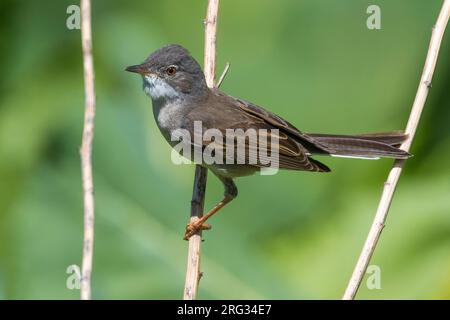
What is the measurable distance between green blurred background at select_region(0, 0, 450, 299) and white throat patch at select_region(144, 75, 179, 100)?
0.52m

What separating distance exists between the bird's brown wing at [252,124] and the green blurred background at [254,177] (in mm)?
245

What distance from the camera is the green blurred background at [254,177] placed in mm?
5395

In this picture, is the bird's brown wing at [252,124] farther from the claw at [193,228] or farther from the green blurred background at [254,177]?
the claw at [193,228]

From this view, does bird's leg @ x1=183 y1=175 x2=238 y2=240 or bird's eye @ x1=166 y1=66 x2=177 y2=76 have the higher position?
bird's eye @ x1=166 y1=66 x2=177 y2=76

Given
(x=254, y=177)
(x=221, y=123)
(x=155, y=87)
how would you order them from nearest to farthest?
(x=155, y=87) → (x=221, y=123) → (x=254, y=177)

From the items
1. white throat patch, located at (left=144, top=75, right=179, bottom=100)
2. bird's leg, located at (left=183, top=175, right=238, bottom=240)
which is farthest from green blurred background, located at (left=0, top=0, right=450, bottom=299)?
white throat patch, located at (left=144, top=75, right=179, bottom=100)

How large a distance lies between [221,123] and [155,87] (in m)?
0.43

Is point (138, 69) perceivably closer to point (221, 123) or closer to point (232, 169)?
point (221, 123)

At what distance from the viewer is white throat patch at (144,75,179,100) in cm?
525

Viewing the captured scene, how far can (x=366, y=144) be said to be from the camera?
206 inches

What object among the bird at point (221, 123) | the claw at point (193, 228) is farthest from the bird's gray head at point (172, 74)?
the claw at point (193, 228)

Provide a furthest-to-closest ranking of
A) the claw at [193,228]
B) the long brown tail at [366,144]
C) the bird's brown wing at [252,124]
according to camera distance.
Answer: the bird's brown wing at [252,124] < the claw at [193,228] < the long brown tail at [366,144]

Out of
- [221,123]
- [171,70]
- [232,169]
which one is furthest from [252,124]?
[171,70]

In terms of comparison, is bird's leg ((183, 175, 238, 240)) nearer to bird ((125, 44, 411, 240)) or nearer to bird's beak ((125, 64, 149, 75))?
bird ((125, 44, 411, 240))
